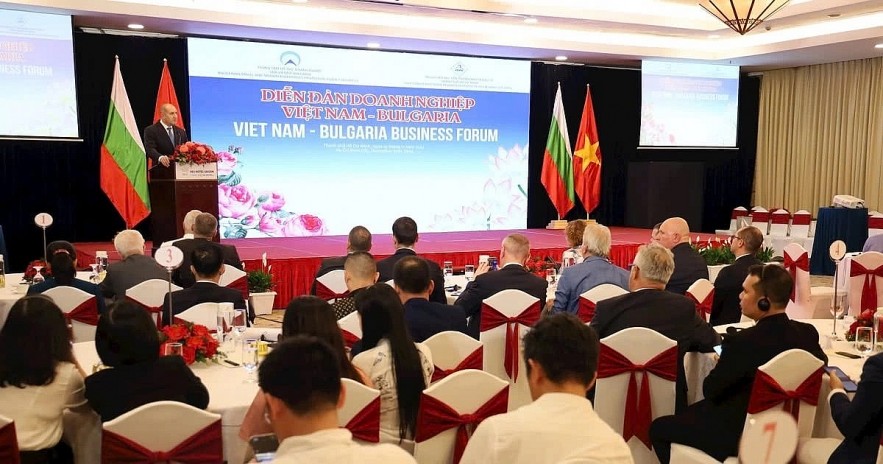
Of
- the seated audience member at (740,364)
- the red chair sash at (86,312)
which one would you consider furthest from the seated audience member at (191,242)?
the seated audience member at (740,364)

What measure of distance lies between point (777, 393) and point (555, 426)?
1.62 m

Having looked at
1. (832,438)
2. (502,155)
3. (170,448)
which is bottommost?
(832,438)

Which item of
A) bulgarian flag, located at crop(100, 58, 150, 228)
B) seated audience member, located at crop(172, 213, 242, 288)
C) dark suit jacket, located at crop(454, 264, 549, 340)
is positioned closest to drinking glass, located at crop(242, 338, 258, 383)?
dark suit jacket, located at crop(454, 264, 549, 340)

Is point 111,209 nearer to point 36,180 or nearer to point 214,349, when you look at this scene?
point 36,180

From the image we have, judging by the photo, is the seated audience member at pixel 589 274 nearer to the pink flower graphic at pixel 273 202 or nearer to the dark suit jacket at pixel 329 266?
the dark suit jacket at pixel 329 266

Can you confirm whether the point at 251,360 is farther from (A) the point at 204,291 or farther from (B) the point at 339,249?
(B) the point at 339,249

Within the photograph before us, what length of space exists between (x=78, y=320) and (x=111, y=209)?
5.94 meters

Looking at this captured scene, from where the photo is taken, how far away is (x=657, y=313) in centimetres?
390

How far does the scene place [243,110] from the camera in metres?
10.5

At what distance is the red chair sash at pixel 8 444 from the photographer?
2.53 meters

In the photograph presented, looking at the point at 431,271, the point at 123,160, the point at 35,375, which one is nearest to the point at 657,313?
the point at 431,271

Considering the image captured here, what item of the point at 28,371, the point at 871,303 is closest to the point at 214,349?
the point at 28,371

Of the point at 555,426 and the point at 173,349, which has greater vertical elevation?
the point at 555,426

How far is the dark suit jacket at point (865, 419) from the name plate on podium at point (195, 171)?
20.1 ft
